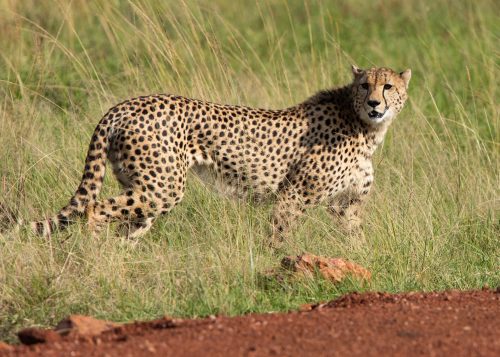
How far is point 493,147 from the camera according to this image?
7746mm

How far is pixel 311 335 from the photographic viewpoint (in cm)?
392

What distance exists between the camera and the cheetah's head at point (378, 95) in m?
6.52

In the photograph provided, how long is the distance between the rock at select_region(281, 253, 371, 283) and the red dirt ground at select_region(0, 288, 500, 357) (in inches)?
28.9

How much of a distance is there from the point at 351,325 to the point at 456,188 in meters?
2.90

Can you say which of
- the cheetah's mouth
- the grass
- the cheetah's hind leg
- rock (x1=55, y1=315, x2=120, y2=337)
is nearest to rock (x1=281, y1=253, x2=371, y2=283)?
the grass

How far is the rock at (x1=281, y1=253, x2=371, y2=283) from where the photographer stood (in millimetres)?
5199

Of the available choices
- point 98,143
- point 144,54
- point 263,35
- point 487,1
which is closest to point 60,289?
point 98,143

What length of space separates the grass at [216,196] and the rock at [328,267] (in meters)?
0.06

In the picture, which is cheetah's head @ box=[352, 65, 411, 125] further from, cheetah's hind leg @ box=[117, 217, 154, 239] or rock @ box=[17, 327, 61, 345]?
rock @ box=[17, 327, 61, 345]

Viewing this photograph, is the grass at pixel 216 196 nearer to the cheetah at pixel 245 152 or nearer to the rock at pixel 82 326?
the cheetah at pixel 245 152

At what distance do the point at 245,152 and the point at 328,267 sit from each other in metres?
1.44

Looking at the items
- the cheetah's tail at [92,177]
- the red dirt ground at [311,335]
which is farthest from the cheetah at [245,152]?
the red dirt ground at [311,335]

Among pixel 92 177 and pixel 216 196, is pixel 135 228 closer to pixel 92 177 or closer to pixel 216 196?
pixel 92 177

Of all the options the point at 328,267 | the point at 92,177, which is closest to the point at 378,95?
the point at 328,267
